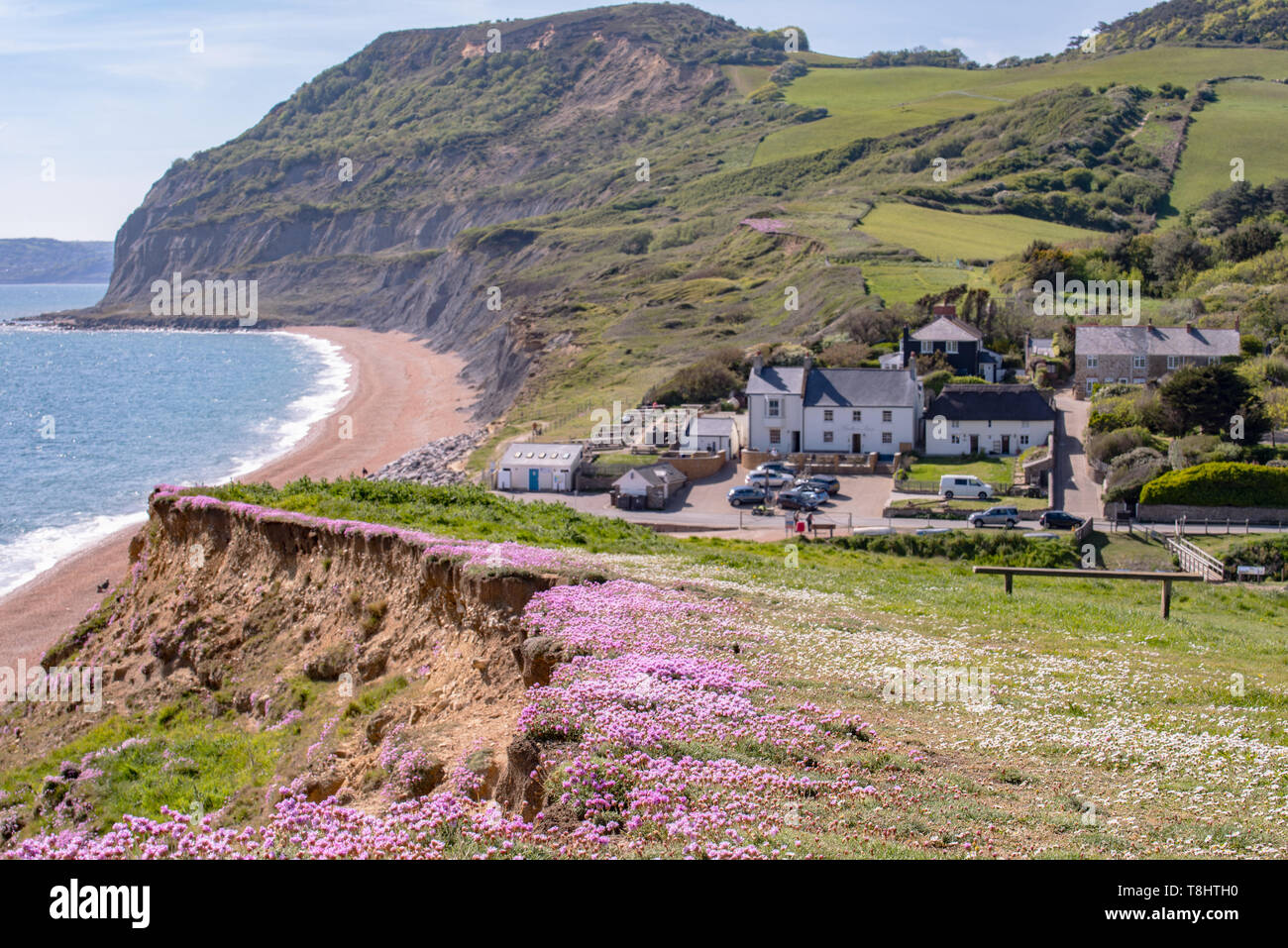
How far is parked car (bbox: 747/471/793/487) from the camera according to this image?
53656 mm

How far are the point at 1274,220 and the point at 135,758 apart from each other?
122 metres

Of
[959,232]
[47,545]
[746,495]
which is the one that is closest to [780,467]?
[746,495]

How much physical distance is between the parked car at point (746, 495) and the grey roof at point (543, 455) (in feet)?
30.0

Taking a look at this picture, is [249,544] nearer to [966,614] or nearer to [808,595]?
[808,595]

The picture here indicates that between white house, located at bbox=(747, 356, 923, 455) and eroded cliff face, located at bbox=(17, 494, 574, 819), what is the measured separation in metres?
36.7

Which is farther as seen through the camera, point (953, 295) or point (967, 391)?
point (953, 295)

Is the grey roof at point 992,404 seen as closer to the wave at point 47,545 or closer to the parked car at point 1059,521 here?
the parked car at point 1059,521

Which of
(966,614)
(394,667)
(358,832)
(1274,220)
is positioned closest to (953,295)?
(1274,220)

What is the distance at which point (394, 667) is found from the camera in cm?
2000

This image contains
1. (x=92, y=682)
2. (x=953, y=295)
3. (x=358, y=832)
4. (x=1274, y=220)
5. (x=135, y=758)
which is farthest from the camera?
(x=1274, y=220)

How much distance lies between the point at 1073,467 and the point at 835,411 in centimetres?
1242

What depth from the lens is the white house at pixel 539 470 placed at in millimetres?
55781

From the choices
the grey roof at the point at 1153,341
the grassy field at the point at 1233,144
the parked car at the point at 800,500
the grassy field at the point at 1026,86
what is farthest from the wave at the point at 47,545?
the grassy field at the point at 1026,86
